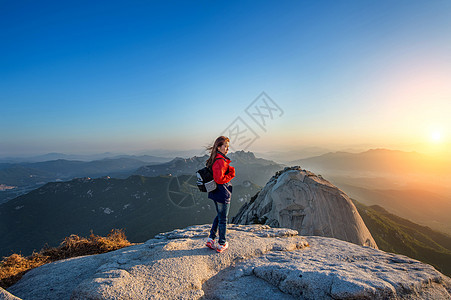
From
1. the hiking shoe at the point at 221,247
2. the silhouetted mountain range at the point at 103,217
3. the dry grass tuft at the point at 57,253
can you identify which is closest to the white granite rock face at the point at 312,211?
the hiking shoe at the point at 221,247

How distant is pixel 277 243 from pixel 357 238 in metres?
15.5

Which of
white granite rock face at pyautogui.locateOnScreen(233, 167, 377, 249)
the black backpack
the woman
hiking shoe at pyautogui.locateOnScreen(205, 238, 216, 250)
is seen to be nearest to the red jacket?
the woman

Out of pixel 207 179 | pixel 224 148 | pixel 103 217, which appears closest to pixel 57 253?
pixel 207 179

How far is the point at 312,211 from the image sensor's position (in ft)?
65.3

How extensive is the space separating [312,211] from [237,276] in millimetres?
16284

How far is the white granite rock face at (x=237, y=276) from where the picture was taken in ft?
16.6

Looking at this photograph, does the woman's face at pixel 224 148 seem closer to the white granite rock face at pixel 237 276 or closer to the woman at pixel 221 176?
the woman at pixel 221 176

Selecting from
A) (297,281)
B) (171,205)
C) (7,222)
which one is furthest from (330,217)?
(7,222)

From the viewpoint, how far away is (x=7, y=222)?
180 m

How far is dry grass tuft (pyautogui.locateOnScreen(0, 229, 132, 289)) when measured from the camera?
6.95m

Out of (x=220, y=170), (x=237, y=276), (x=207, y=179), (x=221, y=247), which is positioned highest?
(x=220, y=170)

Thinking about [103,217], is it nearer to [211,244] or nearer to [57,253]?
[57,253]

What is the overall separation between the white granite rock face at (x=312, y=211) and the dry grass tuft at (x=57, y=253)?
15.0m

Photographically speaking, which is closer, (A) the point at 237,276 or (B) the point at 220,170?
(A) the point at 237,276
